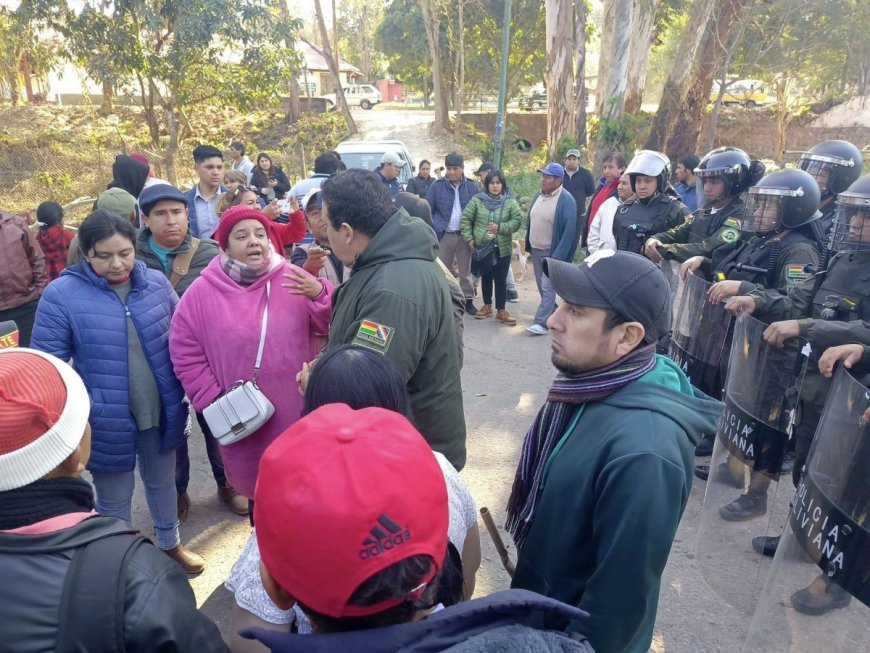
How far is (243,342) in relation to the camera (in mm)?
2828

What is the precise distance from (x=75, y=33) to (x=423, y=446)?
14.5 m

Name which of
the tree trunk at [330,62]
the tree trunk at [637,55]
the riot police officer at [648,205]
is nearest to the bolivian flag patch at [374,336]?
the riot police officer at [648,205]

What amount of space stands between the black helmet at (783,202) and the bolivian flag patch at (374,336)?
298cm

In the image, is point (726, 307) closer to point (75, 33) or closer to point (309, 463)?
point (309, 463)

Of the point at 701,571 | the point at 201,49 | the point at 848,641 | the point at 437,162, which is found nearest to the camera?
the point at 848,641

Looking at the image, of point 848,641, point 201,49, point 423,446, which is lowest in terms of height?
point 848,641

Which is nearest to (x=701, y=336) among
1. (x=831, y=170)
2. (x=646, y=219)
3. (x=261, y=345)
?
(x=831, y=170)

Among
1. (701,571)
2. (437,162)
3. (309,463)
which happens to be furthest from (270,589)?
(437,162)

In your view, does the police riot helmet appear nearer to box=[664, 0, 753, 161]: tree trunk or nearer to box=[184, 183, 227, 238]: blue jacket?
box=[184, 183, 227, 238]: blue jacket

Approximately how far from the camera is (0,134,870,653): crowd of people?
1.02 meters

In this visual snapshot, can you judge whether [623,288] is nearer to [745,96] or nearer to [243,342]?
[243,342]

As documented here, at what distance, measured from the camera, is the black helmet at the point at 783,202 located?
3902 mm

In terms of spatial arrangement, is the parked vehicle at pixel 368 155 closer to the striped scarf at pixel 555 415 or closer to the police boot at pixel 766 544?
the police boot at pixel 766 544

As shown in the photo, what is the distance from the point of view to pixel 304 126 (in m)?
27.4
